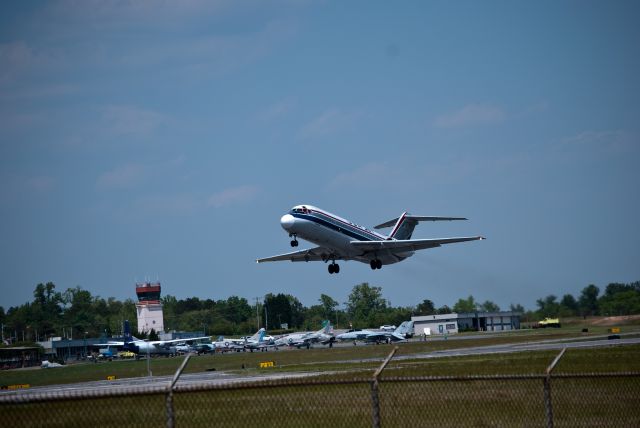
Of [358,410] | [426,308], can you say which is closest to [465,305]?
[426,308]

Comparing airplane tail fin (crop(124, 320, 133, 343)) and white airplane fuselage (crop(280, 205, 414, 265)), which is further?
airplane tail fin (crop(124, 320, 133, 343))

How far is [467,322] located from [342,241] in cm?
9223

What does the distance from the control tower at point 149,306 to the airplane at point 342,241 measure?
11115 cm

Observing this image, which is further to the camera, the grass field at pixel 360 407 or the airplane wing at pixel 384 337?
the airplane wing at pixel 384 337

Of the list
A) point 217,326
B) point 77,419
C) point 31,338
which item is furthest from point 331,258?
point 31,338

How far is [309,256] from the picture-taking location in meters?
67.1

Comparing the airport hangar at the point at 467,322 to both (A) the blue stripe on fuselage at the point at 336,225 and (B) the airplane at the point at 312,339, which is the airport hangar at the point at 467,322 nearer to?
(B) the airplane at the point at 312,339

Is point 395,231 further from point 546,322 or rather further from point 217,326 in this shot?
point 217,326

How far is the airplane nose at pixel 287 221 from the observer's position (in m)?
55.8

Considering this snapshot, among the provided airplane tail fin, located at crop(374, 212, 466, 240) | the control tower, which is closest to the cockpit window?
airplane tail fin, located at crop(374, 212, 466, 240)

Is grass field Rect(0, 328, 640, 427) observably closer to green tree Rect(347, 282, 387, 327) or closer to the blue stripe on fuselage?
the blue stripe on fuselage

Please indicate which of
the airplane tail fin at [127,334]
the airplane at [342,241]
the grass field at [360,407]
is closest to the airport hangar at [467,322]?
the airplane tail fin at [127,334]

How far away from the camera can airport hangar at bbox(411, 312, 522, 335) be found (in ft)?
473

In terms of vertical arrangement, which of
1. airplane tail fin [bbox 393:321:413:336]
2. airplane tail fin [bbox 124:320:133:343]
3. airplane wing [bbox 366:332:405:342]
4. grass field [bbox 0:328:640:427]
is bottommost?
grass field [bbox 0:328:640:427]
